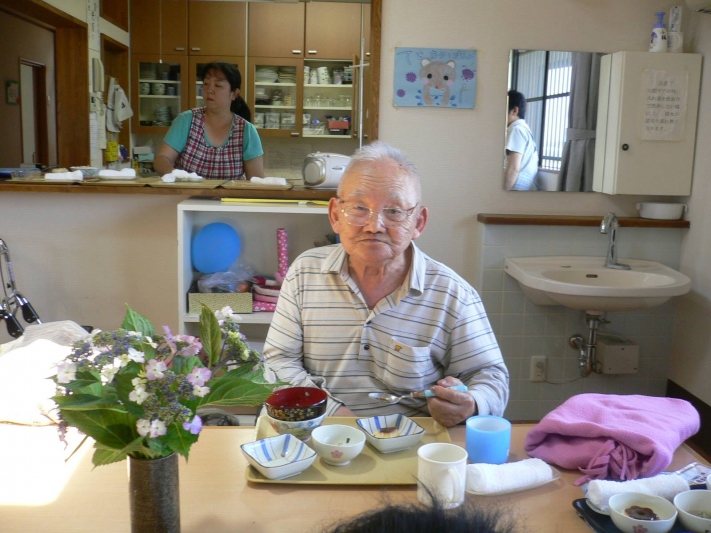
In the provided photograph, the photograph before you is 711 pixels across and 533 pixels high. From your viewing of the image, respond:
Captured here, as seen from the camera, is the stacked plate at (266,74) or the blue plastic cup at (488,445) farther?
the stacked plate at (266,74)

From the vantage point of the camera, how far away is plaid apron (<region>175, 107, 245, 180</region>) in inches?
138

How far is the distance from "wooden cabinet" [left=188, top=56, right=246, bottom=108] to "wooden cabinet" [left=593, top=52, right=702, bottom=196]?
270cm

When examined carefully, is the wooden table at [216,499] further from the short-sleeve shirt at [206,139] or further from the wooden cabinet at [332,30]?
the wooden cabinet at [332,30]

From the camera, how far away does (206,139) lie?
11.7 ft

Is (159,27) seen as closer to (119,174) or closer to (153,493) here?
(119,174)

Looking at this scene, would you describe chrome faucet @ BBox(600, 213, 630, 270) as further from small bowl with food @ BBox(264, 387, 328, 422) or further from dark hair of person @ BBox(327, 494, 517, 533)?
dark hair of person @ BBox(327, 494, 517, 533)

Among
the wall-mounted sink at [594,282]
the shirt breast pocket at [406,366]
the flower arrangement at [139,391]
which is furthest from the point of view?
the wall-mounted sink at [594,282]

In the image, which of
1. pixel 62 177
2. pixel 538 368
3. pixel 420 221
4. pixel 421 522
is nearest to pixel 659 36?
pixel 538 368

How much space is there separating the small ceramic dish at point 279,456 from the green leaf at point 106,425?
313 millimetres

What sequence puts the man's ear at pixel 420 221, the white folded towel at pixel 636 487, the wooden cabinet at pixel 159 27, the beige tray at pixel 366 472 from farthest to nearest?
Result: 1. the wooden cabinet at pixel 159 27
2. the man's ear at pixel 420 221
3. the beige tray at pixel 366 472
4. the white folded towel at pixel 636 487

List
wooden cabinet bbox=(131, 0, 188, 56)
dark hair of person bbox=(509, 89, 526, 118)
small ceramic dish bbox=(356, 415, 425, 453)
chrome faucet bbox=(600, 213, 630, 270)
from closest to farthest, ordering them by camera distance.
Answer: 1. small ceramic dish bbox=(356, 415, 425, 453)
2. chrome faucet bbox=(600, 213, 630, 270)
3. dark hair of person bbox=(509, 89, 526, 118)
4. wooden cabinet bbox=(131, 0, 188, 56)

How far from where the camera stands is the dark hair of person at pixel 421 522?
0.48 meters

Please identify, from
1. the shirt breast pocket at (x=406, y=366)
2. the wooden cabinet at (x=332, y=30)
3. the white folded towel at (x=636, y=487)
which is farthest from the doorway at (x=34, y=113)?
the white folded towel at (x=636, y=487)

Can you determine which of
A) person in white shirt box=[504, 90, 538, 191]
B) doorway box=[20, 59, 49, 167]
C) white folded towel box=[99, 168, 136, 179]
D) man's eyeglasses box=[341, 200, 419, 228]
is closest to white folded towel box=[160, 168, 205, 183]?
white folded towel box=[99, 168, 136, 179]
